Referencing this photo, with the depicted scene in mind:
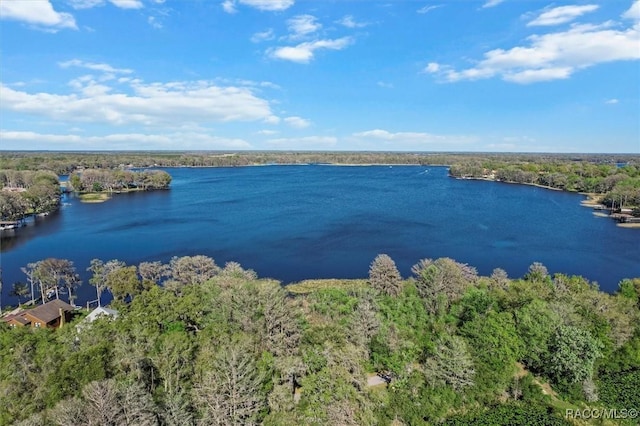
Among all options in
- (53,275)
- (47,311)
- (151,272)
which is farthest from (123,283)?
(53,275)

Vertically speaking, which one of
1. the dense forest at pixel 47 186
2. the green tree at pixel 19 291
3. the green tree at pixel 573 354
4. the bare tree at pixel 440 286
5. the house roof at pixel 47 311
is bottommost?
the green tree at pixel 19 291

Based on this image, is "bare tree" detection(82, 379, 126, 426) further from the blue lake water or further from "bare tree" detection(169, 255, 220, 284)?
the blue lake water

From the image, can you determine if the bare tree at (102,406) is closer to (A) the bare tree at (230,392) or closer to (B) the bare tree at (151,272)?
(A) the bare tree at (230,392)

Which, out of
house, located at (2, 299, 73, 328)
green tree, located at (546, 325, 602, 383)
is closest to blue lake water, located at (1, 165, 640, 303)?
house, located at (2, 299, 73, 328)

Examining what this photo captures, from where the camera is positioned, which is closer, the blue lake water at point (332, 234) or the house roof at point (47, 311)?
the house roof at point (47, 311)

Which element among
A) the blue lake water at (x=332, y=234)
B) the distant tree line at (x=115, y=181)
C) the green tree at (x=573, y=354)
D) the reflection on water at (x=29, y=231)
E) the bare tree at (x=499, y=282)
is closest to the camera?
the green tree at (x=573, y=354)

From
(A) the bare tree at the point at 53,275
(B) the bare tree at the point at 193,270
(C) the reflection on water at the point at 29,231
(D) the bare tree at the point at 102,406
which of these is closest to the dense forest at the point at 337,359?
(D) the bare tree at the point at 102,406

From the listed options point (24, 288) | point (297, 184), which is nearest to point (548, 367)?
point (24, 288)
